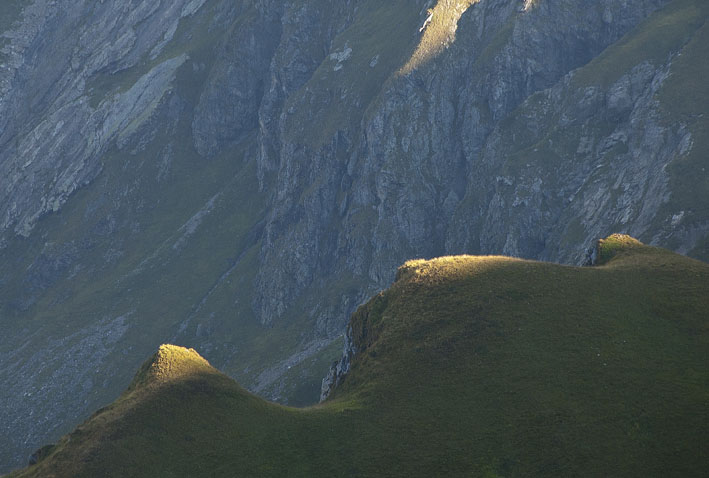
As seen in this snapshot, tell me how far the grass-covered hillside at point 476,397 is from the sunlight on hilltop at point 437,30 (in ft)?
387

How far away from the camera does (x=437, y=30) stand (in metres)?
175

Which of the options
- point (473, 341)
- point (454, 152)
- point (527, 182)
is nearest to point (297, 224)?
point (454, 152)

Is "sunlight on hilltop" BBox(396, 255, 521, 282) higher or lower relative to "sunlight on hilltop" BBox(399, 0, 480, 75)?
lower

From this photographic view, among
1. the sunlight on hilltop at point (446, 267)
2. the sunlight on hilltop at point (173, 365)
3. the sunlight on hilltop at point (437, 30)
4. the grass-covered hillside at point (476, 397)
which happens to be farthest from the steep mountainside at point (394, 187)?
the sunlight on hilltop at point (173, 365)

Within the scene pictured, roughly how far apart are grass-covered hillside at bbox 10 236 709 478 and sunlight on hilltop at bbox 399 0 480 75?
117841 mm

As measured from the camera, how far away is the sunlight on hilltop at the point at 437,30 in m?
172

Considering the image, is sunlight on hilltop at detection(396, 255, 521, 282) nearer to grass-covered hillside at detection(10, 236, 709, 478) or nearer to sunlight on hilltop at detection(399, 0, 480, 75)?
grass-covered hillside at detection(10, 236, 709, 478)

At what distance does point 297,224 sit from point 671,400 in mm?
141746

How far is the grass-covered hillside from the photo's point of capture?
45.0 meters

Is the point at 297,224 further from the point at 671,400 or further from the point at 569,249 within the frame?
the point at 671,400

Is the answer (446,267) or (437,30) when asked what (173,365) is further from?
(437,30)

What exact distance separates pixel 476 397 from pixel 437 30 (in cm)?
14019

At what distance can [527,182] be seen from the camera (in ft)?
477

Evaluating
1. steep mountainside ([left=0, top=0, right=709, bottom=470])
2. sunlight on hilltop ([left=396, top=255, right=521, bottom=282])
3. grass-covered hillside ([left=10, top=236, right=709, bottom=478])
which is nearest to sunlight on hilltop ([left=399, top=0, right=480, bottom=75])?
steep mountainside ([left=0, top=0, right=709, bottom=470])
